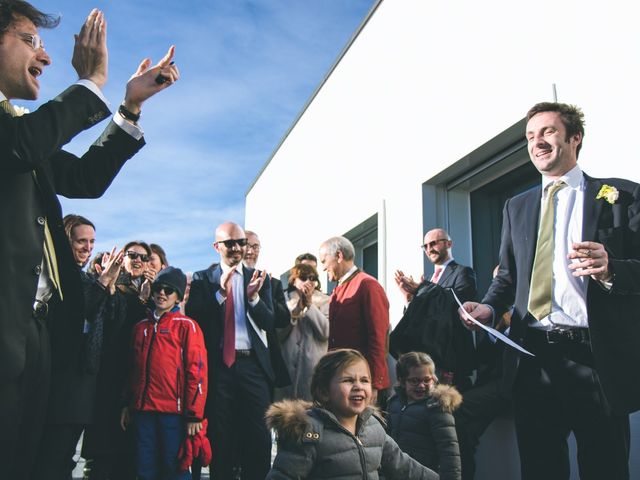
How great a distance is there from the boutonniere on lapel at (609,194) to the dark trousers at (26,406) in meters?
2.11

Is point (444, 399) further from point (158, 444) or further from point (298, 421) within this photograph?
point (158, 444)

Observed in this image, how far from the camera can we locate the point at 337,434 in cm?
271

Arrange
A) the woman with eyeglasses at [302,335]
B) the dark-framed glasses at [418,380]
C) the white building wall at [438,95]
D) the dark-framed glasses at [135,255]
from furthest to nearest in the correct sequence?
the dark-framed glasses at [135,255] → the woman with eyeglasses at [302,335] → the dark-framed glasses at [418,380] → the white building wall at [438,95]

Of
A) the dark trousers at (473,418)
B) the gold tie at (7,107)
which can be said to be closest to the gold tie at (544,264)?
the dark trousers at (473,418)

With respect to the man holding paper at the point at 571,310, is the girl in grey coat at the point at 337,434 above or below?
below

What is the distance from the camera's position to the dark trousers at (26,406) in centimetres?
163

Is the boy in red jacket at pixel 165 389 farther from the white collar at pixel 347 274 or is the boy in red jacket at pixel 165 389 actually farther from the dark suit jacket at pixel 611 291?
the dark suit jacket at pixel 611 291

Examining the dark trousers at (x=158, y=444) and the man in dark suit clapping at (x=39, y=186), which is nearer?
the man in dark suit clapping at (x=39, y=186)

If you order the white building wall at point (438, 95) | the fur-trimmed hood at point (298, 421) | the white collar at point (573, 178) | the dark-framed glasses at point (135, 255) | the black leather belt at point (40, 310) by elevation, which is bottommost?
the fur-trimmed hood at point (298, 421)

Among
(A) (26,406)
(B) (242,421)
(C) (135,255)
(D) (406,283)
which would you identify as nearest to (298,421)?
(A) (26,406)

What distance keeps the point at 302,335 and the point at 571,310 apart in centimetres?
284

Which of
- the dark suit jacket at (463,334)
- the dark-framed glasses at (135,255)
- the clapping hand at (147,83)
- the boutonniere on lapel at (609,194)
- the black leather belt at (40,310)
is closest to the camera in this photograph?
the black leather belt at (40,310)

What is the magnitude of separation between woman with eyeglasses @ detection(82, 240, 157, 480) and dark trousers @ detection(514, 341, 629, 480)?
281 cm

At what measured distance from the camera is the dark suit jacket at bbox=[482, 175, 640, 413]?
2.25 m
